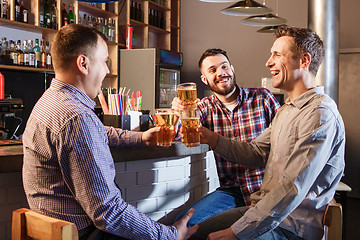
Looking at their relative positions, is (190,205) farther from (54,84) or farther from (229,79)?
(54,84)

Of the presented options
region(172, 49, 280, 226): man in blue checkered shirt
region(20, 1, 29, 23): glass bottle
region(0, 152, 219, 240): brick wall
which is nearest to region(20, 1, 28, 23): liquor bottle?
region(20, 1, 29, 23): glass bottle

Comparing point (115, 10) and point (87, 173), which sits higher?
point (115, 10)

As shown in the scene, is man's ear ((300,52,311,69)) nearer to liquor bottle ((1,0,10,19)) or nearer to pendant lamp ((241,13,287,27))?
pendant lamp ((241,13,287,27))

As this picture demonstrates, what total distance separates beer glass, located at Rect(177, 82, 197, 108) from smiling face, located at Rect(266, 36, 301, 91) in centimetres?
39

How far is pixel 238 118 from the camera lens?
8.25 ft

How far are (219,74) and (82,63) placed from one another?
1284 mm

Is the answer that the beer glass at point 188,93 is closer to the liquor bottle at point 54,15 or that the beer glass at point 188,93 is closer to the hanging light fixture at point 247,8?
the hanging light fixture at point 247,8

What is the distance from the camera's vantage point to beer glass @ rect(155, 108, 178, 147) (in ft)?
5.91

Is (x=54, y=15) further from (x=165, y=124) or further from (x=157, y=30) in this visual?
(x=165, y=124)

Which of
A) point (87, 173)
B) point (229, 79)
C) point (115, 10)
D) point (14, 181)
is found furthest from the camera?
point (115, 10)

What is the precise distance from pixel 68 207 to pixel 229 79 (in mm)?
1513

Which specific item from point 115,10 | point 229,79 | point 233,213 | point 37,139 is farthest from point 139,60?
point 37,139

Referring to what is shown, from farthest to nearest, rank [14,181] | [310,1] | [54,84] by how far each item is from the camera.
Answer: [310,1] < [14,181] < [54,84]

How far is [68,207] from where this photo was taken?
1.33 m
